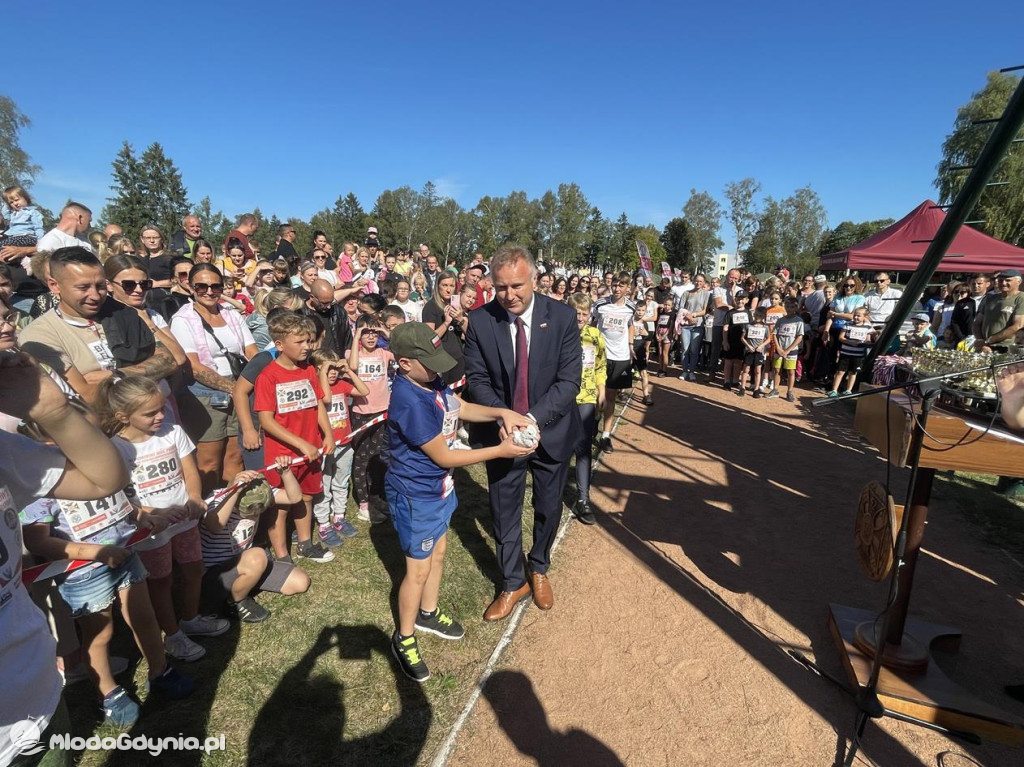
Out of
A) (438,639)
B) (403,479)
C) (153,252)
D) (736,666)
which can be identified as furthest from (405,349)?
(153,252)

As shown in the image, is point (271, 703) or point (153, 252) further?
point (153, 252)

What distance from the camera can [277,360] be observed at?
3.72 meters

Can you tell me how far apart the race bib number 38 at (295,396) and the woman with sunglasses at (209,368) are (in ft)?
2.67

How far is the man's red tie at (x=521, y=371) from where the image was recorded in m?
3.40

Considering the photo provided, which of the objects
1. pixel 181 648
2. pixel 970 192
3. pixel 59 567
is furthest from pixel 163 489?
pixel 970 192

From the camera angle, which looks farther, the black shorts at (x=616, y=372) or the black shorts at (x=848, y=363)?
the black shorts at (x=848, y=363)

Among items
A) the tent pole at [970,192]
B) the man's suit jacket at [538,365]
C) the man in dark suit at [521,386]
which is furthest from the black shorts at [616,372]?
the tent pole at [970,192]

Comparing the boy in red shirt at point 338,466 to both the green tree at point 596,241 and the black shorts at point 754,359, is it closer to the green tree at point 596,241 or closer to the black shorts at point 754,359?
the black shorts at point 754,359

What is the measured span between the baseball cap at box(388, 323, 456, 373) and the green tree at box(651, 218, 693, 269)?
68782mm

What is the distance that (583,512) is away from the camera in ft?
16.7

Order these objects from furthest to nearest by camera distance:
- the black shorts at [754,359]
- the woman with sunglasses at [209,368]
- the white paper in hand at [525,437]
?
the black shorts at [754,359] → the woman with sunglasses at [209,368] → the white paper in hand at [525,437]

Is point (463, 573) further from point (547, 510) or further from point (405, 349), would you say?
point (405, 349)

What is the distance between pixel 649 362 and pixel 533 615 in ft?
38.6

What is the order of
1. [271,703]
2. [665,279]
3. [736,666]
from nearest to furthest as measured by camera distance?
[271,703] < [736,666] < [665,279]
